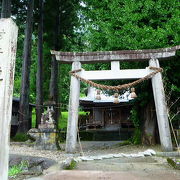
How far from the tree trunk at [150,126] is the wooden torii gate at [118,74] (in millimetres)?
2889

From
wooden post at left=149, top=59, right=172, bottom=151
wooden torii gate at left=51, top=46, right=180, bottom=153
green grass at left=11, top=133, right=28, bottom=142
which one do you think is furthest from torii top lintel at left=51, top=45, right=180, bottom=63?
green grass at left=11, top=133, right=28, bottom=142

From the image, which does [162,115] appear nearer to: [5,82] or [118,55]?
[118,55]

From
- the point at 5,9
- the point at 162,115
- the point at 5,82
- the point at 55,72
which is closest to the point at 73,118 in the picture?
the point at 162,115

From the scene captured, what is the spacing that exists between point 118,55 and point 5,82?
647cm

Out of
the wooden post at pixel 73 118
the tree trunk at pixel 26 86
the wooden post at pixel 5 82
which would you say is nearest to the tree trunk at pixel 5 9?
the tree trunk at pixel 26 86

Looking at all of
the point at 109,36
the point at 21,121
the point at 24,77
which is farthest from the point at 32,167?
the point at 24,77

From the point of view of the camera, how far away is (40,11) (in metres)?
19.4

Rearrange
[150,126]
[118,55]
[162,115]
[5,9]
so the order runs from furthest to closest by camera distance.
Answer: [5,9] → [150,126] → [118,55] → [162,115]

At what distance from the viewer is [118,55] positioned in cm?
941

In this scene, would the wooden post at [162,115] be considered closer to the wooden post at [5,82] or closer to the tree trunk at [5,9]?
the wooden post at [5,82]

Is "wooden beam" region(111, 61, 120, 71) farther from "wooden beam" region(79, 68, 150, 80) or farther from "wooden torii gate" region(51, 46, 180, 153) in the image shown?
"wooden beam" region(79, 68, 150, 80)

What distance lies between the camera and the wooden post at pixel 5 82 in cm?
349

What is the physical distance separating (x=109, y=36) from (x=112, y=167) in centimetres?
607

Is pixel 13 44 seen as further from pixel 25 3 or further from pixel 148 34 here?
pixel 25 3
